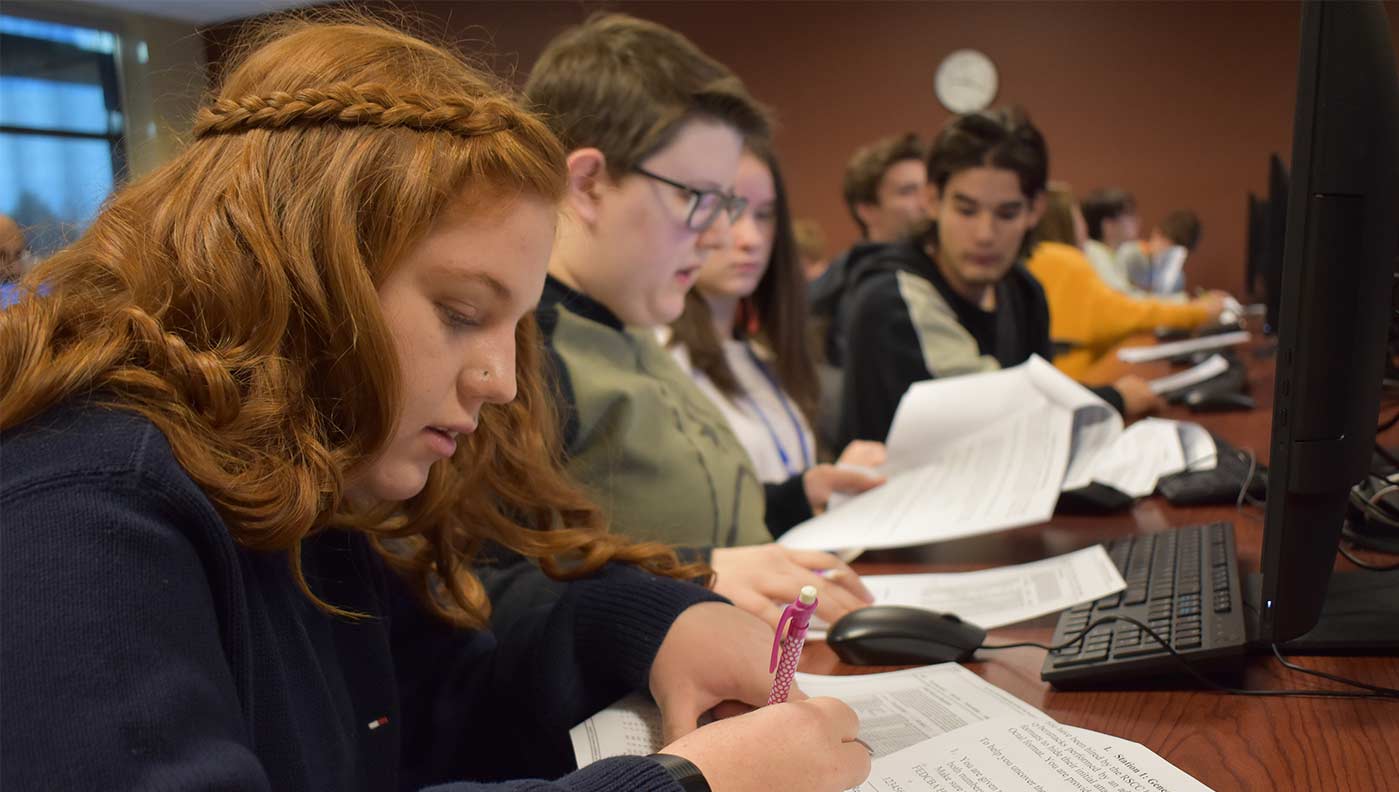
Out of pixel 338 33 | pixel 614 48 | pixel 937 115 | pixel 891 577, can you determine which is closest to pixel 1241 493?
pixel 891 577

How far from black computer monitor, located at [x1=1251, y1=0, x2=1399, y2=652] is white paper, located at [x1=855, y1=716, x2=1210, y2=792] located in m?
0.18

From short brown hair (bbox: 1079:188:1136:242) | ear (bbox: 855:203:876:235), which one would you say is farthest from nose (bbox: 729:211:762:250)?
short brown hair (bbox: 1079:188:1136:242)

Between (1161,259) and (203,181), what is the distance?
242 inches

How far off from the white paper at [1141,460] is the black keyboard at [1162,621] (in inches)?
13.8

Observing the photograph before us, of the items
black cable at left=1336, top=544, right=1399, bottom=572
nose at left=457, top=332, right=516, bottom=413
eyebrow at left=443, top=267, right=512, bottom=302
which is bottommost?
black cable at left=1336, top=544, right=1399, bottom=572

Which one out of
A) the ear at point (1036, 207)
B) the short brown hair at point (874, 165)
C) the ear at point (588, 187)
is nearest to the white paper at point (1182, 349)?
the ear at point (1036, 207)

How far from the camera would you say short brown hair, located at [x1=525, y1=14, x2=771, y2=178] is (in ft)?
4.27

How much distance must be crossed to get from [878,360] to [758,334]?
0.81ft

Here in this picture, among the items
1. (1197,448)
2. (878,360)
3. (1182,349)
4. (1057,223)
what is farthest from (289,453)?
(1057,223)

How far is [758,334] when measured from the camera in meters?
2.20

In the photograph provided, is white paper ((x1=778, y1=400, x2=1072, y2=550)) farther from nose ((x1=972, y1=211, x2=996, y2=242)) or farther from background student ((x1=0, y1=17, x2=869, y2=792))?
nose ((x1=972, y1=211, x2=996, y2=242))

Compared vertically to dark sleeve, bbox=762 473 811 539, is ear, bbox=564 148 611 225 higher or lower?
higher

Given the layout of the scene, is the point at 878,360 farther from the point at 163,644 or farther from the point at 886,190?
the point at 163,644

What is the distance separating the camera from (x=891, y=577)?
1.18m
